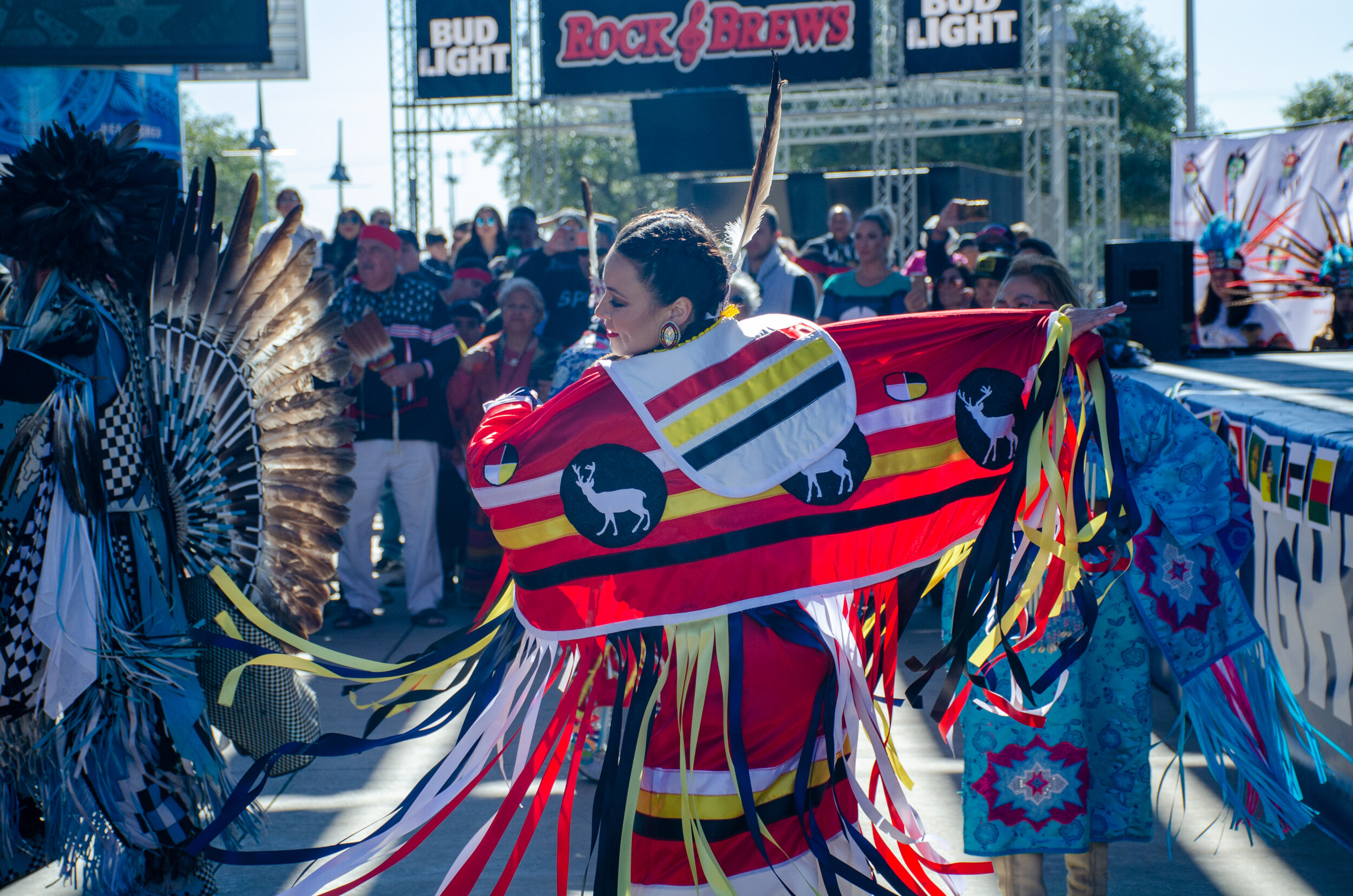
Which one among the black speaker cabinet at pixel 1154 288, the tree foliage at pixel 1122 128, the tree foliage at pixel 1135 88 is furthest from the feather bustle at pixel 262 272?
the tree foliage at pixel 1135 88

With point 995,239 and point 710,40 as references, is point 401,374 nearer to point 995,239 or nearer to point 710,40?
point 995,239

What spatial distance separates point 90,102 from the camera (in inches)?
261

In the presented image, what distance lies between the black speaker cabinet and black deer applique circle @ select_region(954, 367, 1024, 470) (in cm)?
397

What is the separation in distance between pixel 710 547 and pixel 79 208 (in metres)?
1.70

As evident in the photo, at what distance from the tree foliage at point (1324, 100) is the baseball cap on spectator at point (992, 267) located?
2802 centimetres

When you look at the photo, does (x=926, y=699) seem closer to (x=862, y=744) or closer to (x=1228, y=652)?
(x=862, y=744)

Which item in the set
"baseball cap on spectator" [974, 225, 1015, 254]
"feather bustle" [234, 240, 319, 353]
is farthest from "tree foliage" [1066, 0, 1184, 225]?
"feather bustle" [234, 240, 319, 353]

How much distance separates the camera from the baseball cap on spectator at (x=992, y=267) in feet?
15.3

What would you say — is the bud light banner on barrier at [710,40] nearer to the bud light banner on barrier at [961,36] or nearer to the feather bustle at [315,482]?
the bud light banner on barrier at [961,36]

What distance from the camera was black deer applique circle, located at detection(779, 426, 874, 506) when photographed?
74.8 inches

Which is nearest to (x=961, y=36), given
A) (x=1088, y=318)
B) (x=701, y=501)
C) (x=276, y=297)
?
(x=276, y=297)

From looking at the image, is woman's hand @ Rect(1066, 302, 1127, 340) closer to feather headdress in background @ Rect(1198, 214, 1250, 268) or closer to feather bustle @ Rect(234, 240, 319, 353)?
feather bustle @ Rect(234, 240, 319, 353)

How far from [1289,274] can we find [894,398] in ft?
31.4

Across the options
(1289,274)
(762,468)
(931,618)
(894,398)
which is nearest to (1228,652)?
(894,398)
